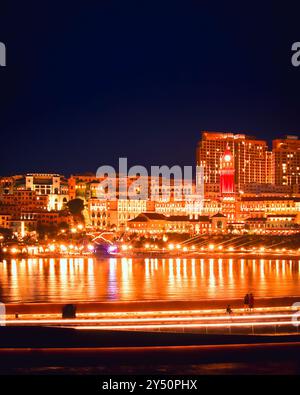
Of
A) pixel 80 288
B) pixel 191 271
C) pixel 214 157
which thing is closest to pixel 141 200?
pixel 214 157

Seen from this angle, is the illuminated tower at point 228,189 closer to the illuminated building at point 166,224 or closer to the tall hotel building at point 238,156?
the illuminated building at point 166,224

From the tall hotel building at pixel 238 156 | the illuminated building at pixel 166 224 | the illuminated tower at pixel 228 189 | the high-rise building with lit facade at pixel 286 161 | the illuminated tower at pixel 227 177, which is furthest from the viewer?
the high-rise building with lit facade at pixel 286 161

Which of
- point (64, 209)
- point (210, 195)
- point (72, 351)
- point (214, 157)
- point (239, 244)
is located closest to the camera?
point (72, 351)

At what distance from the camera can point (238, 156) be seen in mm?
47062

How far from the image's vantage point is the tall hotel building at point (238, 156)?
46719mm

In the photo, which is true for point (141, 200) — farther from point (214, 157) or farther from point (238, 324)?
point (238, 324)

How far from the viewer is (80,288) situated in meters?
12.0

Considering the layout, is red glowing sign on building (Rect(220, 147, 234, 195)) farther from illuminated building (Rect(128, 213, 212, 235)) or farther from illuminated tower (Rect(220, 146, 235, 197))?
illuminated building (Rect(128, 213, 212, 235))

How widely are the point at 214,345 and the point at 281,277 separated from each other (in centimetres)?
813

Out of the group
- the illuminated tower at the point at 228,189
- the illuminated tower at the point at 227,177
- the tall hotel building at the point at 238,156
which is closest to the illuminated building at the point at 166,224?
the illuminated tower at the point at 228,189

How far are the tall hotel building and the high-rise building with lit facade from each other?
510 mm

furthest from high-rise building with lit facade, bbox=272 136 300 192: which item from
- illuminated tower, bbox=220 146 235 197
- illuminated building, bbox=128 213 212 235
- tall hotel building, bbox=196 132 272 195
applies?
illuminated building, bbox=128 213 212 235

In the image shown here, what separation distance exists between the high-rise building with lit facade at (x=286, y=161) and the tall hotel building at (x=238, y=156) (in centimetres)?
51

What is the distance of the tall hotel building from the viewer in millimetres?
46719
